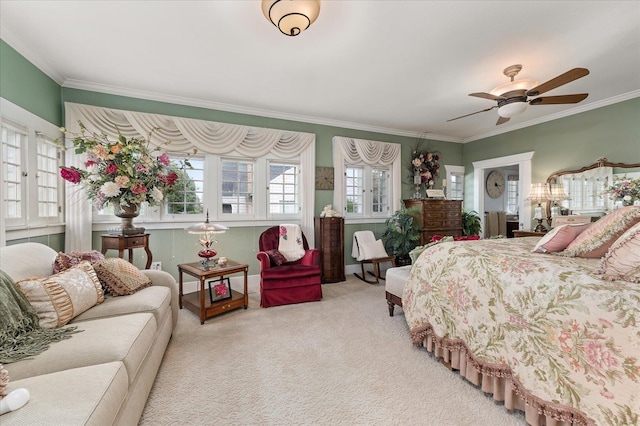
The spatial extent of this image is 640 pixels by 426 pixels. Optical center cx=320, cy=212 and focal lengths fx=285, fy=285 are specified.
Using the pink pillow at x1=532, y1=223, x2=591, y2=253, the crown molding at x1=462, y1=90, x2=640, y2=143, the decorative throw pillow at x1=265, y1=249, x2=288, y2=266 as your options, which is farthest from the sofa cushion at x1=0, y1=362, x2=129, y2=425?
the crown molding at x1=462, y1=90, x2=640, y2=143

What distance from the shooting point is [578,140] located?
4289 millimetres

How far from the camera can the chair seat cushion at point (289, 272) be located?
3.41 metres

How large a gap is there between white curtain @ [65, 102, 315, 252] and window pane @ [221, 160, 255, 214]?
0.77ft

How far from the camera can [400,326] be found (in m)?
2.84

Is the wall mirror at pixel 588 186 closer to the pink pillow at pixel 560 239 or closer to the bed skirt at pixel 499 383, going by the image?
the pink pillow at pixel 560 239

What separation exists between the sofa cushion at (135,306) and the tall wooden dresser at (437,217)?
4.14m

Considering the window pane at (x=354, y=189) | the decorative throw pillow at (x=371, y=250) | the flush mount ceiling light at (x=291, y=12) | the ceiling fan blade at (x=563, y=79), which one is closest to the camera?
the flush mount ceiling light at (x=291, y=12)

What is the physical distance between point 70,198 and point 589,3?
522cm

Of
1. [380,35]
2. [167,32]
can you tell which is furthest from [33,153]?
[380,35]

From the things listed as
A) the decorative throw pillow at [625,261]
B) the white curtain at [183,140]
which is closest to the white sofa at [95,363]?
the white curtain at [183,140]

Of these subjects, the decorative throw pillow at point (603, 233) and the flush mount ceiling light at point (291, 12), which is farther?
the flush mount ceiling light at point (291, 12)

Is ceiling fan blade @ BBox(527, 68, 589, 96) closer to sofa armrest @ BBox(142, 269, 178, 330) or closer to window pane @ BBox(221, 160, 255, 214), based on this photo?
window pane @ BBox(221, 160, 255, 214)

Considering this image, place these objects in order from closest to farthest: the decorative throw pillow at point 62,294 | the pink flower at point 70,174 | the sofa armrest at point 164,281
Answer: the decorative throw pillow at point 62,294
the sofa armrest at point 164,281
the pink flower at point 70,174

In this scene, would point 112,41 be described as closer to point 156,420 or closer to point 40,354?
point 40,354
